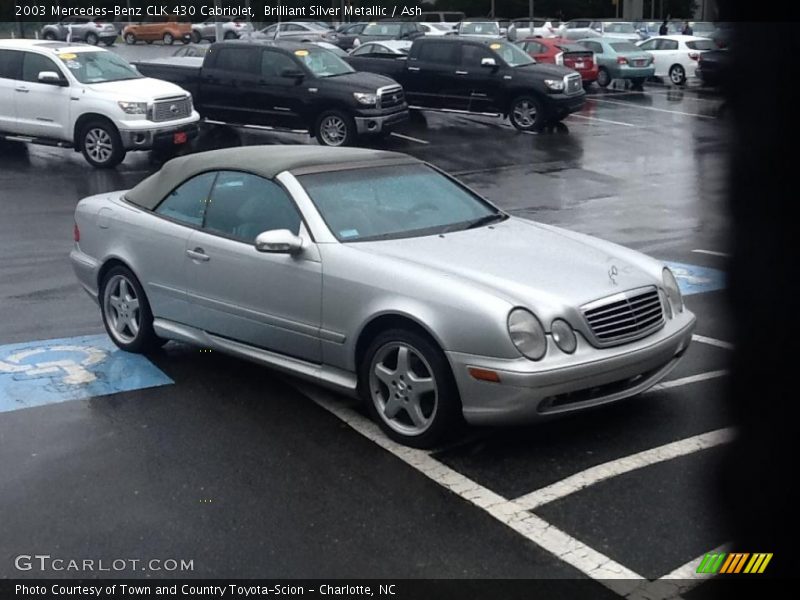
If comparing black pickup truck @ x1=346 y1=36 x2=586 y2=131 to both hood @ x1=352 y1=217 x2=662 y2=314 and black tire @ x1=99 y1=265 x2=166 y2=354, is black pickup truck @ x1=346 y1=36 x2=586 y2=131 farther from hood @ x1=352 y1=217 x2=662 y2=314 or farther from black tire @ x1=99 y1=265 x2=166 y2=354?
hood @ x1=352 y1=217 x2=662 y2=314

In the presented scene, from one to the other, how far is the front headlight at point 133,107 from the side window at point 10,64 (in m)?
2.16

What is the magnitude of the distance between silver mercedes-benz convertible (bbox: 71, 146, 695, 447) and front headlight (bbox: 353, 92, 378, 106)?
11.3 m

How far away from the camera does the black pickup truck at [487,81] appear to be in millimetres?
20906

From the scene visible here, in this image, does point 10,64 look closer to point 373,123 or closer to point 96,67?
point 96,67

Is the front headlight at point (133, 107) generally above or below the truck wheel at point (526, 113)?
above

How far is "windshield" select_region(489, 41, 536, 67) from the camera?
69.9 feet

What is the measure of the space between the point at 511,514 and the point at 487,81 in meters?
17.7

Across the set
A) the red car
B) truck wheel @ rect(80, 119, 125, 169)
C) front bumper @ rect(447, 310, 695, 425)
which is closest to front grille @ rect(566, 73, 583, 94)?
the red car

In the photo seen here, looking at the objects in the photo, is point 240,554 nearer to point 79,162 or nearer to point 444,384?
point 444,384

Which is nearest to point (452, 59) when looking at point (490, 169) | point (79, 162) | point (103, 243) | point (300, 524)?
point (490, 169)

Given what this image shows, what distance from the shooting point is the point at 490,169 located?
17016 mm

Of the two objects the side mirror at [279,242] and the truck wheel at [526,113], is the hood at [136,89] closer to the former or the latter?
the truck wheel at [526,113]

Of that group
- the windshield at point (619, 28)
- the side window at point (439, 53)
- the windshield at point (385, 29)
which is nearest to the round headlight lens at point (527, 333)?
the side window at point (439, 53)

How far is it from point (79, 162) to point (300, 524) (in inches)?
565
